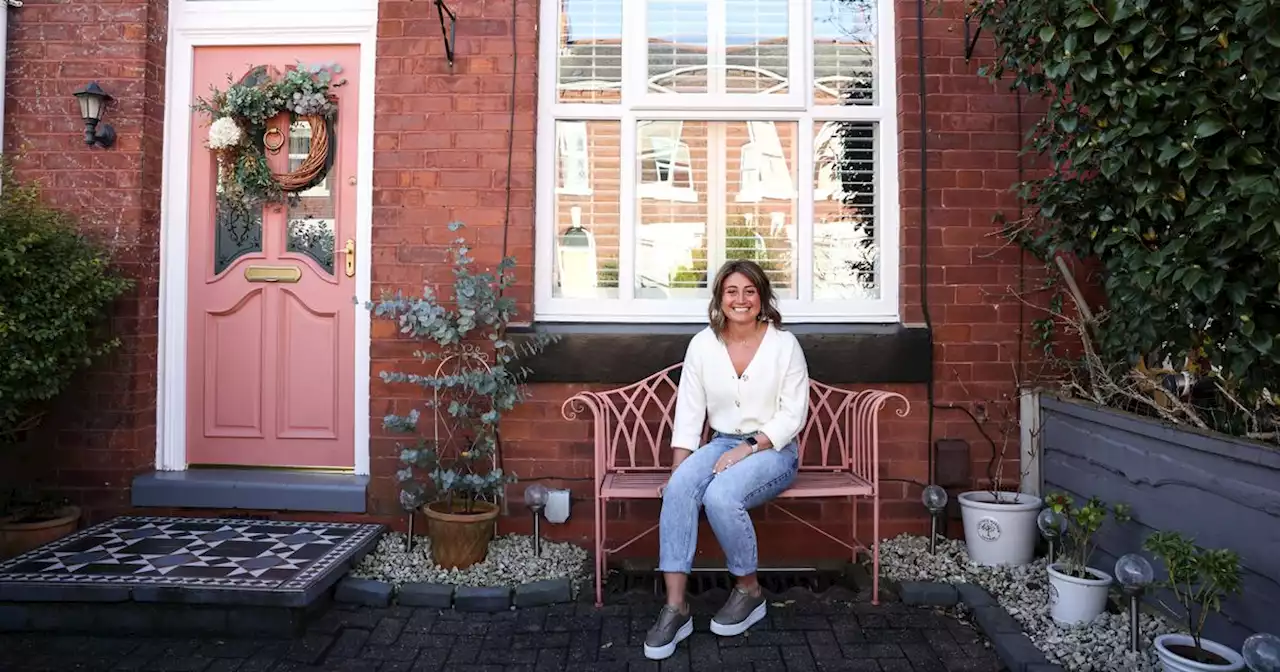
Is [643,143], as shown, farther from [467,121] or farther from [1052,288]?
[1052,288]

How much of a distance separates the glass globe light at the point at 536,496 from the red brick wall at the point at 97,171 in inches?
83.6

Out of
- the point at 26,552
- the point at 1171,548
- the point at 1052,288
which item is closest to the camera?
the point at 1171,548

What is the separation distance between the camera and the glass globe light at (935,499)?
3.62 m

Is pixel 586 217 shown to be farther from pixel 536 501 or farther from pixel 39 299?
pixel 39 299

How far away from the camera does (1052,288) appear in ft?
12.7

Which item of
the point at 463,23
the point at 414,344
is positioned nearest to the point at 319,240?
the point at 414,344

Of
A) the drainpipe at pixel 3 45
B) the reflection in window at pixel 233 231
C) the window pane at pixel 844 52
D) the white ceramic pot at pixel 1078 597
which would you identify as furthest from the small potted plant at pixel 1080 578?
the drainpipe at pixel 3 45

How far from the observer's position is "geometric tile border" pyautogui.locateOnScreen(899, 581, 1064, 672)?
2727 mm

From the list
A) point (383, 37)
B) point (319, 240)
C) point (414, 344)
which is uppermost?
point (383, 37)

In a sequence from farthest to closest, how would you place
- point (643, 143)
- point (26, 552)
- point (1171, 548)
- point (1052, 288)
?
point (643, 143), point (1052, 288), point (26, 552), point (1171, 548)

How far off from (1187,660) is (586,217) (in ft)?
9.94

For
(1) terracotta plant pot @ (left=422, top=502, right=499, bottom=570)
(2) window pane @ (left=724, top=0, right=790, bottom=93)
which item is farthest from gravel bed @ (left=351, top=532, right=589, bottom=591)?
(2) window pane @ (left=724, top=0, right=790, bottom=93)

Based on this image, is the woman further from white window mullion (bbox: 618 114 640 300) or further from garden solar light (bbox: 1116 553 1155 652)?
garden solar light (bbox: 1116 553 1155 652)

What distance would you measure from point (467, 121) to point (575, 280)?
3.12ft
